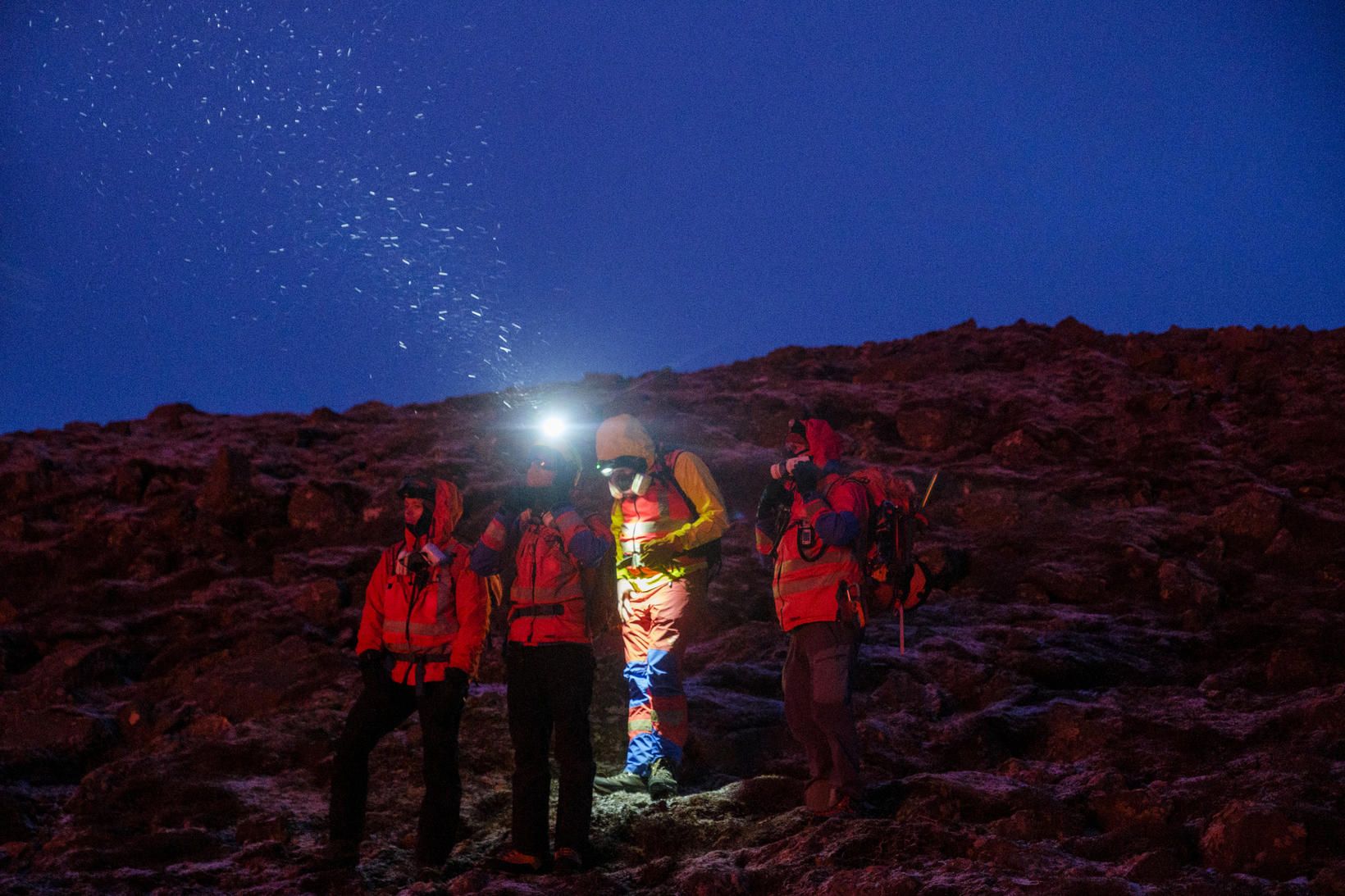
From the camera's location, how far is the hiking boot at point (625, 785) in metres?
6.75

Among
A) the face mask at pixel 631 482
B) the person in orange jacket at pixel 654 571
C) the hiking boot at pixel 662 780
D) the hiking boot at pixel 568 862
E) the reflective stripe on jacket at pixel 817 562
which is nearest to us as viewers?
the hiking boot at pixel 568 862

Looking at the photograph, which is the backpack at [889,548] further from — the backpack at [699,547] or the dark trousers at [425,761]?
the dark trousers at [425,761]

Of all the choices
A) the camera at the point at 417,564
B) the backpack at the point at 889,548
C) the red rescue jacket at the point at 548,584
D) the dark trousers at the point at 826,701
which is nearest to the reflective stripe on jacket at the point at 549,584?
the red rescue jacket at the point at 548,584

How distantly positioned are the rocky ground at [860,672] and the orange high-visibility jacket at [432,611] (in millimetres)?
1100

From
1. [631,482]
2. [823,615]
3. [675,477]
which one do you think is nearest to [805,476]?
[823,615]

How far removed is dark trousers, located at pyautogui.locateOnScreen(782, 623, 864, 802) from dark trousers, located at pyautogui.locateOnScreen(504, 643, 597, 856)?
3.83ft

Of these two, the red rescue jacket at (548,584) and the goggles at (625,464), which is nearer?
the red rescue jacket at (548,584)

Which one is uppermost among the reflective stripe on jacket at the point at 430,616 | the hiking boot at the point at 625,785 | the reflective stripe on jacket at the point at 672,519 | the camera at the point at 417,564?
the reflective stripe on jacket at the point at 672,519

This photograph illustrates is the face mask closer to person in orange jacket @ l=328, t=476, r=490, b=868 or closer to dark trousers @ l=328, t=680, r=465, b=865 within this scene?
person in orange jacket @ l=328, t=476, r=490, b=868

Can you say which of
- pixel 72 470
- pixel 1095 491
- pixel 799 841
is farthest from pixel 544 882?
pixel 72 470

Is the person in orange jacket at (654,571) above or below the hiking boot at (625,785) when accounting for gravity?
above

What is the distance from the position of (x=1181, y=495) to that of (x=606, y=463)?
1043cm

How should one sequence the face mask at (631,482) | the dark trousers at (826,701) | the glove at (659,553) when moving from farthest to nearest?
the face mask at (631,482) → the glove at (659,553) → the dark trousers at (826,701)

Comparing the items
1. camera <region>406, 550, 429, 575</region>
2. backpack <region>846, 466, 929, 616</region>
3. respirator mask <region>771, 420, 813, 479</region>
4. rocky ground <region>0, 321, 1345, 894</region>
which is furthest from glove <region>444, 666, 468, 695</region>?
backpack <region>846, 466, 929, 616</region>
